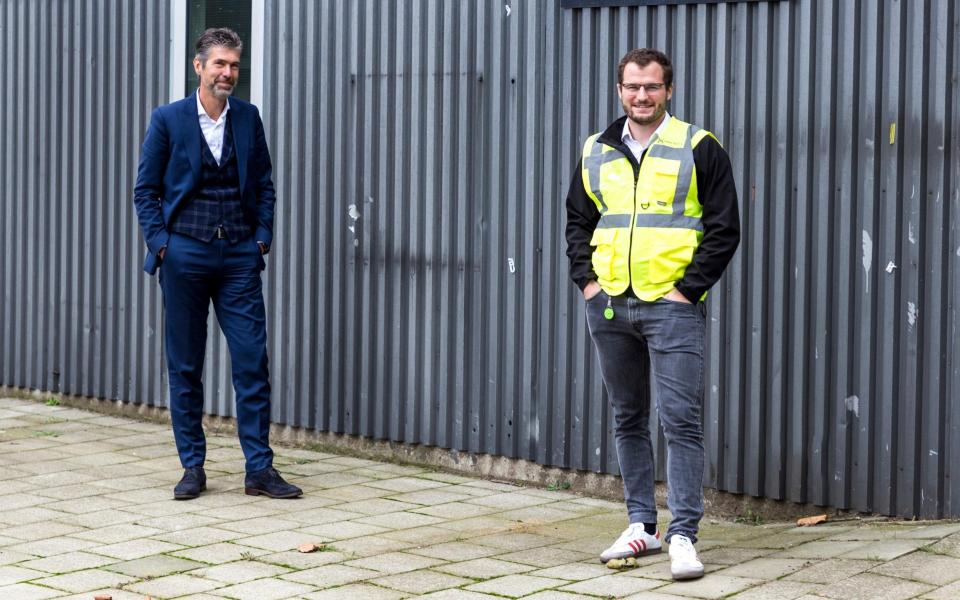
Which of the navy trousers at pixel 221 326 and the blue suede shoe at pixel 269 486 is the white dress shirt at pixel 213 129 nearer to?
the navy trousers at pixel 221 326

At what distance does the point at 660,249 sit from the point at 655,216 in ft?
0.40

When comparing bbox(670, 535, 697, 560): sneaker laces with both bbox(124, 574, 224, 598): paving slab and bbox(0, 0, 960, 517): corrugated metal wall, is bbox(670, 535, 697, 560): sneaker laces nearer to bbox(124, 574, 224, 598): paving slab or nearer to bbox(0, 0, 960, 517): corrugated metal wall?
bbox(0, 0, 960, 517): corrugated metal wall

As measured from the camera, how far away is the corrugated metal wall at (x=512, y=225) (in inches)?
250

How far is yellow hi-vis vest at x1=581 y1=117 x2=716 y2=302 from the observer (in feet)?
18.4

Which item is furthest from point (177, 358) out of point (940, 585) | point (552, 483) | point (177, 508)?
point (940, 585)

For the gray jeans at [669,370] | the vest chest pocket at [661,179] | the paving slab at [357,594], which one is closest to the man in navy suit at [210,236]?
the paving slab at [357,594]

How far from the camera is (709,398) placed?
22.7ft

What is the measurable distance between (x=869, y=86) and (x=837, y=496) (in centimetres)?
174

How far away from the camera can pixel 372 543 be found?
6254 mm

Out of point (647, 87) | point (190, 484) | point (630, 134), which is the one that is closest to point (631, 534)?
point (630, 134)

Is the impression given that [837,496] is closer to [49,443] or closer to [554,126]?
[554,126]

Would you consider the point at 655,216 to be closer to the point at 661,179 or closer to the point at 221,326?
the point at 661,179

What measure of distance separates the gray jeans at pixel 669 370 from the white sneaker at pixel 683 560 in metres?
0.07

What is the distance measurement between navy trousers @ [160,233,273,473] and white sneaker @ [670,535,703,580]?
2.42 m
